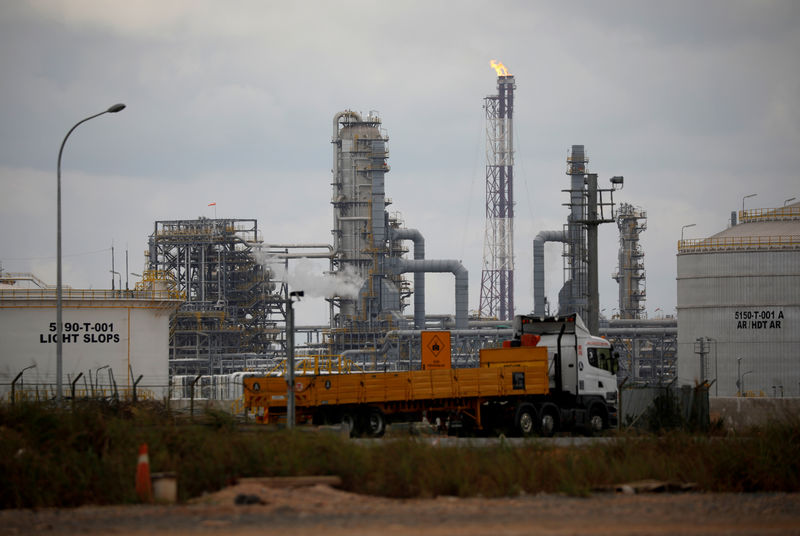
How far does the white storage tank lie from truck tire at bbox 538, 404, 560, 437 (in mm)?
21373

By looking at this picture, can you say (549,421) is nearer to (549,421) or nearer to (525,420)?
(549,421)

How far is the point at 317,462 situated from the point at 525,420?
503 inches

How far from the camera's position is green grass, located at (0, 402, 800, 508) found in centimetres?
1670

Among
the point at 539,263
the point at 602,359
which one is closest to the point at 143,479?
the point at 602,359

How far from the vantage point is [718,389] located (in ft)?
192

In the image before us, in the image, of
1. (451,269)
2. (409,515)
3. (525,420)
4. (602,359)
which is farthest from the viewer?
(451,269)

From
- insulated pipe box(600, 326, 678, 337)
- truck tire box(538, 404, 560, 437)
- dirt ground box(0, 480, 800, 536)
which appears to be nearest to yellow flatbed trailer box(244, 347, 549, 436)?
truck tire box(538, 404, 560, 437)

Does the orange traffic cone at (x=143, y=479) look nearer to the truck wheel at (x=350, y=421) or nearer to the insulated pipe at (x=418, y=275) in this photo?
the truck wheel at (x=350, y=421)

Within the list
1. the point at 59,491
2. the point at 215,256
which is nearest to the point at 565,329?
the point at 59,491

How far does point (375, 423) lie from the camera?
27375 mm

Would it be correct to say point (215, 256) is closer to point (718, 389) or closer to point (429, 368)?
point (718, 389)

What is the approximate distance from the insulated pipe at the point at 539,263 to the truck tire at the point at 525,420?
152 ft

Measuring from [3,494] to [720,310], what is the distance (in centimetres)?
5021

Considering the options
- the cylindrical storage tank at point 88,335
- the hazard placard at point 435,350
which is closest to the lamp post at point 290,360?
the hazard placard at point 435,350
